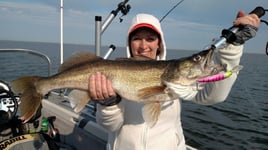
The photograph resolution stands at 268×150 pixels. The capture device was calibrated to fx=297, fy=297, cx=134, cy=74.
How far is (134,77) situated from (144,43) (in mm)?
499

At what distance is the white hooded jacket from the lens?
303 centimetres

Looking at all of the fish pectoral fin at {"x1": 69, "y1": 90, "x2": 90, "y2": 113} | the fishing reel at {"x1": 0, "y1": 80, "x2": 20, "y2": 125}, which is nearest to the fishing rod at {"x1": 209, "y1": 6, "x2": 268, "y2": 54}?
the fish pectoral fin at {"x1": 69, "y1": 90, "x2": 90, "y2": 113}

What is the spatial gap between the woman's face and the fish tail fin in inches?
45.3

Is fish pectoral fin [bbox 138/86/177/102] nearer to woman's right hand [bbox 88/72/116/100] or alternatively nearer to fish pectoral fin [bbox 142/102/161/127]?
fish pectoral fin [bbox 142/102/161/127]

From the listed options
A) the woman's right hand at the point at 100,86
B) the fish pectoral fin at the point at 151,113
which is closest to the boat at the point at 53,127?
the fish pectoral fin at the point at 151,113

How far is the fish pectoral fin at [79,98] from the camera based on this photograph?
10.6 feet

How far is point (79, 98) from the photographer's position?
3.27 m

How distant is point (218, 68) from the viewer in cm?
279

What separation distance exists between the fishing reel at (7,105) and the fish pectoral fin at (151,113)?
2480 mm

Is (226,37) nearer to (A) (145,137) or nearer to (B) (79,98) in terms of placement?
(A) (145,137)

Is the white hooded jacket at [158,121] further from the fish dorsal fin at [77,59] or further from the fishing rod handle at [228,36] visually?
the fish dorsal fin at [77,59]

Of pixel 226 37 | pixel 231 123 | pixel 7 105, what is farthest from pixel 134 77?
pixel 231 123

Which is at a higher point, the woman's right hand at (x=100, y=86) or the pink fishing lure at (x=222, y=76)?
the pink fishing lure at (x=222, y=76)

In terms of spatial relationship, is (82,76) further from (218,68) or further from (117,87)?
(218,68)
